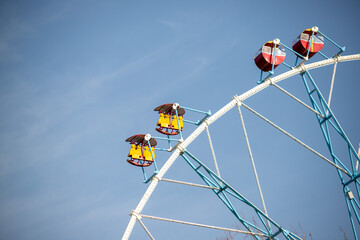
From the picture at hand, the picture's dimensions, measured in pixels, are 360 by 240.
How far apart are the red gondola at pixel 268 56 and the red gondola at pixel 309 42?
1.83 metres

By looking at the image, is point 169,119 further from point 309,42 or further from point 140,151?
point 309,42

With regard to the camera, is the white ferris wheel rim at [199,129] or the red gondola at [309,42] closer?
the white ferris wheel rim at [199,129]

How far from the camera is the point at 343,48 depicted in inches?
968

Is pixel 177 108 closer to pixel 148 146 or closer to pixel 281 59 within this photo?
pixel 148 146

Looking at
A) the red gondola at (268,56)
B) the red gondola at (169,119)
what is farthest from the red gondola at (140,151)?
the red gondola at (268,56)

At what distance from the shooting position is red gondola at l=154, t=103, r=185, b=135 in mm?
21675

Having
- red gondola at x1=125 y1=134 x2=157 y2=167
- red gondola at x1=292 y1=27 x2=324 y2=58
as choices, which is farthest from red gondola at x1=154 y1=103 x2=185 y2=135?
red gondola at x1=292 y1=27 x2=324 y2=58

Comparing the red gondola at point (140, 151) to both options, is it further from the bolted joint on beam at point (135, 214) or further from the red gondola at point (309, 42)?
the red gondola at point (309, 42)

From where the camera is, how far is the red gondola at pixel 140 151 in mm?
21344

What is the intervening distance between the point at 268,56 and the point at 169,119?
5.74 m

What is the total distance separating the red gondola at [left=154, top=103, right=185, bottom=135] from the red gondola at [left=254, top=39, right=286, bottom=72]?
4497 mm

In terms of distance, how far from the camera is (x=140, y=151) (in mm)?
21500

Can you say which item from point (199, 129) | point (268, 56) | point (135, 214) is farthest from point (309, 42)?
point (135, 214)

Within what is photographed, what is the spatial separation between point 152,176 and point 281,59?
351 inches
